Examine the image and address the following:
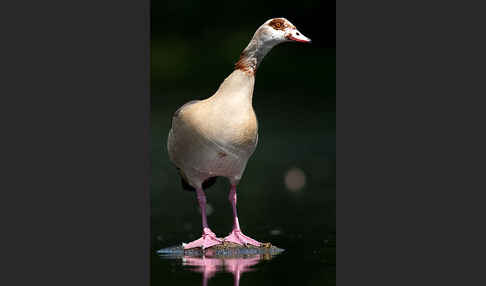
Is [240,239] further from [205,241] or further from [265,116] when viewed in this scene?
[265,116]

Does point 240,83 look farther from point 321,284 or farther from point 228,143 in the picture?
point 321,284

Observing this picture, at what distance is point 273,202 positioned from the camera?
1009 centimetres

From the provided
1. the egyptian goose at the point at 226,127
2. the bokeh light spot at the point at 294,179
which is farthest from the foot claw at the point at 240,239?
the bokeh light spot at the point at 294,179

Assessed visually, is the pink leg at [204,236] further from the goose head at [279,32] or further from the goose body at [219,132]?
the goose head at [279,32]

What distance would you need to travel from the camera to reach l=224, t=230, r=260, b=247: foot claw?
9469 millimetres

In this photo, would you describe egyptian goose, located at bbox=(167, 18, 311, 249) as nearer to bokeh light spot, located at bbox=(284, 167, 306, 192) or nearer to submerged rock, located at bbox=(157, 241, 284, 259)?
submerged rock, located at bbox=(157, 241, 284, 259)

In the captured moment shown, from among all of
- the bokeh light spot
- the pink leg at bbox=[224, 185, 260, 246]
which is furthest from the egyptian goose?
the bokeh light spot

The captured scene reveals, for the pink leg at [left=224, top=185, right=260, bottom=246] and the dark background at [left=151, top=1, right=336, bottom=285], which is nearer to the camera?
the pink leg at [left=224, top=185, right=260, bottom=246]

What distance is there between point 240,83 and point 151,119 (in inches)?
25.5

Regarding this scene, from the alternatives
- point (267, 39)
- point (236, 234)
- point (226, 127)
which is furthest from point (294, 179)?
point (267, 39)

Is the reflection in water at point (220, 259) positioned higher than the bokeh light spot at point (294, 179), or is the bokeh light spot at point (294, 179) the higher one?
the bokeh light spot at point (294, 179)

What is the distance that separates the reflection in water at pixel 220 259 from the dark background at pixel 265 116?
13 centimetres

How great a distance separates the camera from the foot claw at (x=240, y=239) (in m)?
9.47

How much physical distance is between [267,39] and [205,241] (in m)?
1.39
